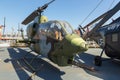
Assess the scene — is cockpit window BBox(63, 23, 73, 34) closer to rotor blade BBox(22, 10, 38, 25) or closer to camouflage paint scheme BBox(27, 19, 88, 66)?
camouflage paint scheme BBox(27, 19, 88, 66)

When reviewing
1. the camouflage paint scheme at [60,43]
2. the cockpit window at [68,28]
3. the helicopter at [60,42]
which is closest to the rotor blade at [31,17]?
the helicopter at [60,42]

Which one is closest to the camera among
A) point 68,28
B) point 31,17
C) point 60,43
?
point 60,43

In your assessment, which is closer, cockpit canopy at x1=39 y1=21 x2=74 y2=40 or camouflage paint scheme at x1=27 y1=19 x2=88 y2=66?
camouflage paint scheme at x1=27 y1=19 x2=88 y2=66

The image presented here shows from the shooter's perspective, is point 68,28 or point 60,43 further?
point 68,28

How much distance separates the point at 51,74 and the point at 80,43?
8.28 ft

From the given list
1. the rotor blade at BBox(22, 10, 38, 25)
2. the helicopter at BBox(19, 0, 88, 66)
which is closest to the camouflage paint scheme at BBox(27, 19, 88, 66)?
the helicopter at BBox(19, 0, 88, 66)

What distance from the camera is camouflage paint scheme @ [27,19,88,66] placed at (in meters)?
8.14

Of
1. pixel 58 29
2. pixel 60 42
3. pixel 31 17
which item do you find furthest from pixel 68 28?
pixel 31 17

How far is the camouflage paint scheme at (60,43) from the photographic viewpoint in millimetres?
8141

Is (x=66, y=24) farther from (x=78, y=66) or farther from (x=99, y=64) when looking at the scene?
(x=99, y=64)

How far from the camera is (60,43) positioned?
9062 mm

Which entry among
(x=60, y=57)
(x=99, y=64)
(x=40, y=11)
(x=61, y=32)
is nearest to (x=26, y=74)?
(x=60, y=57)

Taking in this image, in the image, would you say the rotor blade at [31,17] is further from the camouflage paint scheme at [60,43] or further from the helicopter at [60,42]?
the camouflage paint scheme at [60,43]

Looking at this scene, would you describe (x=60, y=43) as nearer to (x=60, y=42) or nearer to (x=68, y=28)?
(x=60, y=42)
